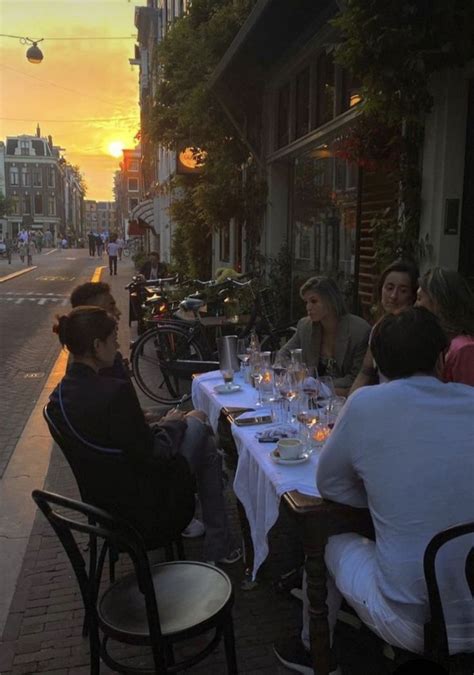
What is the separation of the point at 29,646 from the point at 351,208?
16.7 feet

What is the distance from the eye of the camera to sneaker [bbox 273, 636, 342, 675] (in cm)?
252

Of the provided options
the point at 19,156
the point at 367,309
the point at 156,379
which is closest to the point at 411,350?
the point at 367,309

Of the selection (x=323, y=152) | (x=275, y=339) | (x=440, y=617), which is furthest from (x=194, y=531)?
(x=323, y=152)

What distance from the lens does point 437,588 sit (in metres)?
1.75

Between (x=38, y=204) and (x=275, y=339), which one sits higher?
(x=38, y=204)

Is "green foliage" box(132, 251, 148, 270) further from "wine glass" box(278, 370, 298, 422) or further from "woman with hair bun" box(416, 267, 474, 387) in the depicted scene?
"woman with hair bun" box(416, 267, 474, 387)

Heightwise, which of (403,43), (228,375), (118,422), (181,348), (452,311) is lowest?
(181,348)

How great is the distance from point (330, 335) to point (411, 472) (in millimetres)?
2366

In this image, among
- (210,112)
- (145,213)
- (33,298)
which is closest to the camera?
(210,112)

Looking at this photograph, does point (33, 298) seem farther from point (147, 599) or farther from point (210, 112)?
point (147, 599)

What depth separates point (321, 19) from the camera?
6.53 meters

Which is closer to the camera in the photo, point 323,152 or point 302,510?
point 302,510

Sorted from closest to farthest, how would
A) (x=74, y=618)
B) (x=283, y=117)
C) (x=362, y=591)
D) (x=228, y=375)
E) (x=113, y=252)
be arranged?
(x=362, y=591) < (x=74, y=618) < (x=228, y=375) < (x=283, y=117) < (x=113, y=252)

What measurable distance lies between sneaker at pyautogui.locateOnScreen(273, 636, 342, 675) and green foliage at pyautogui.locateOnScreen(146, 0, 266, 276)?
7.26 metres
